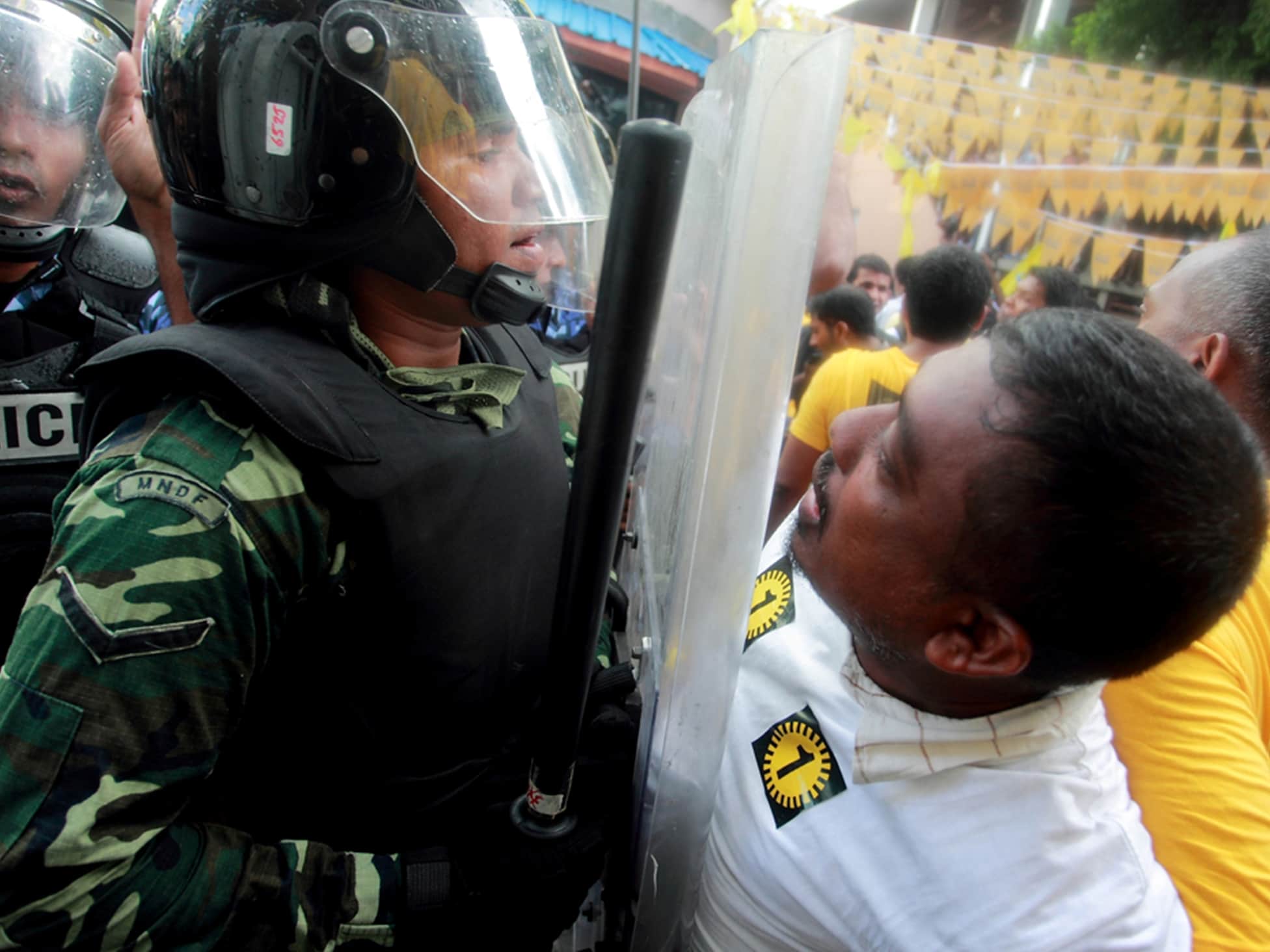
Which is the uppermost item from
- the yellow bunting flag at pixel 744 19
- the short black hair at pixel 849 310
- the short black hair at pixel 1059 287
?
the yellow bunting flag at pixel 744 19

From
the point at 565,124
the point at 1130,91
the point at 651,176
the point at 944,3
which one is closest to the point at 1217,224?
the point at 1130,91

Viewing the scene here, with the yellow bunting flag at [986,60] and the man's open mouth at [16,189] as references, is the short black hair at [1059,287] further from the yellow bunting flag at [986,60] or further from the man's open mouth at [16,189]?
the man's open mouth at [16,189]

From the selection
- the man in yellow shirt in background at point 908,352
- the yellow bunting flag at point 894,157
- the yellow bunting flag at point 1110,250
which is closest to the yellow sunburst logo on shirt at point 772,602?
the man in yellow shirt in background at point 908,352

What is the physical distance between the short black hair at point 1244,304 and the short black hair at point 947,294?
57.2 inches

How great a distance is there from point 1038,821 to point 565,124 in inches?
47.8

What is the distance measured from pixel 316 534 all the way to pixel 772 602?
0.72 meters

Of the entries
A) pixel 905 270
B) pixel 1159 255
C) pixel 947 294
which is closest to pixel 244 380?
pixel 947 294

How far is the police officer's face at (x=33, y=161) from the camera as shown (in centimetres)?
196

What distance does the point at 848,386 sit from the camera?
10.2 ft

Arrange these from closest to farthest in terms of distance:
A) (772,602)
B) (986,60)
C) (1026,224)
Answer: (772,602)
(986,60)
(1026,224)

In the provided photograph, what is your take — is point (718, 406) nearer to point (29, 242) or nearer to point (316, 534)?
point (316, 534)

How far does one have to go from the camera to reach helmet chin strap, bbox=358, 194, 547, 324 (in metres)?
1.10

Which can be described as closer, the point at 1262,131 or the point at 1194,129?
the point at 1262,131

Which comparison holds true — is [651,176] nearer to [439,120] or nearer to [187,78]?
[439,120]
